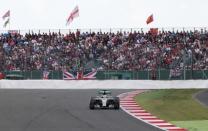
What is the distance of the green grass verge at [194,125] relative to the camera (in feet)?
45.3

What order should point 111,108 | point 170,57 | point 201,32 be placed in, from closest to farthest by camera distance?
point 111,108 → point 170,57 → point 201,32

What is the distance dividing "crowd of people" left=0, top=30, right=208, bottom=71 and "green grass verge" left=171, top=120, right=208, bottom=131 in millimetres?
24198

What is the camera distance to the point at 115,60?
4175cm

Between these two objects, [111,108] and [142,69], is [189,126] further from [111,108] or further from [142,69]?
[142,69]

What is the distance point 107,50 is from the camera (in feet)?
142

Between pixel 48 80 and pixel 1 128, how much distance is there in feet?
84.1

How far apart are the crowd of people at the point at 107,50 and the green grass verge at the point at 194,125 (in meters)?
24.2

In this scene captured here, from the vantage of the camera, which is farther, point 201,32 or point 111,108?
point 201,32

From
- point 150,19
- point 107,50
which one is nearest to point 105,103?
point 107,50

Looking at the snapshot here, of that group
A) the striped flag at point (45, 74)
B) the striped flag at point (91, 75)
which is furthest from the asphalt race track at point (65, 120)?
the striped flag at point (45, 74)

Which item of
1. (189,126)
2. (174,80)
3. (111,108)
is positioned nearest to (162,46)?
(174,80)

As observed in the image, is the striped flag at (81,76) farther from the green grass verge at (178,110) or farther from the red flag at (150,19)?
the green grass verge at (178,110)

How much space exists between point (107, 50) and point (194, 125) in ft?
94.4

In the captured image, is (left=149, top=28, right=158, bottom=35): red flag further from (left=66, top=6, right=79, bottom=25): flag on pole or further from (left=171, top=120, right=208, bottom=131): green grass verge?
(left=171, top=120, right=208, bottom=131): green grass verge
